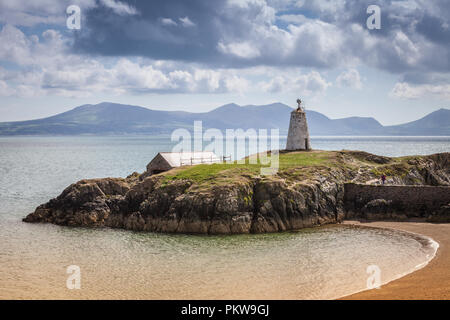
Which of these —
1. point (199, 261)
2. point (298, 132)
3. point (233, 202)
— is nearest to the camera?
point (199, 261)

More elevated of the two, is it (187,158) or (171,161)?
(187,158)

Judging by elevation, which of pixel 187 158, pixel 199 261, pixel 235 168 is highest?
pixel 187 158

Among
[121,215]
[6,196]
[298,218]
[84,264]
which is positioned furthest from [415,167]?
[6,196]

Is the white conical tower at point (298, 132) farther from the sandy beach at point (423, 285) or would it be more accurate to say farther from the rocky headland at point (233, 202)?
the sandy beach at point (423, 285)

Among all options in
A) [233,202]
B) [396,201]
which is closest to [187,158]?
[233,202]

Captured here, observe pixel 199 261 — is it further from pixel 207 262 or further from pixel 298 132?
pixel 298 132

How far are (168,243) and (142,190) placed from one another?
10.8 metres

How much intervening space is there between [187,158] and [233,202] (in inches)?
600

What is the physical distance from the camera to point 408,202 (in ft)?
145

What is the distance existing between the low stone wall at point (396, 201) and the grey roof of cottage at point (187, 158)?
60.9 feet

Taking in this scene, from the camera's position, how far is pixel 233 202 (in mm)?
40719

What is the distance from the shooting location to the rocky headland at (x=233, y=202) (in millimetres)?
40438

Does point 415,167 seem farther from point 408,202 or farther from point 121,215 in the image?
point 121,215

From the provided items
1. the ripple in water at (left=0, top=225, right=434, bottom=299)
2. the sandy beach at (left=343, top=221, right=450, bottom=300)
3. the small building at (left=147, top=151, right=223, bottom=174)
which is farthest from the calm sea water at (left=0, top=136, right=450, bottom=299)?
the small building at (left=147, top=151, right=223, bottom=174)
